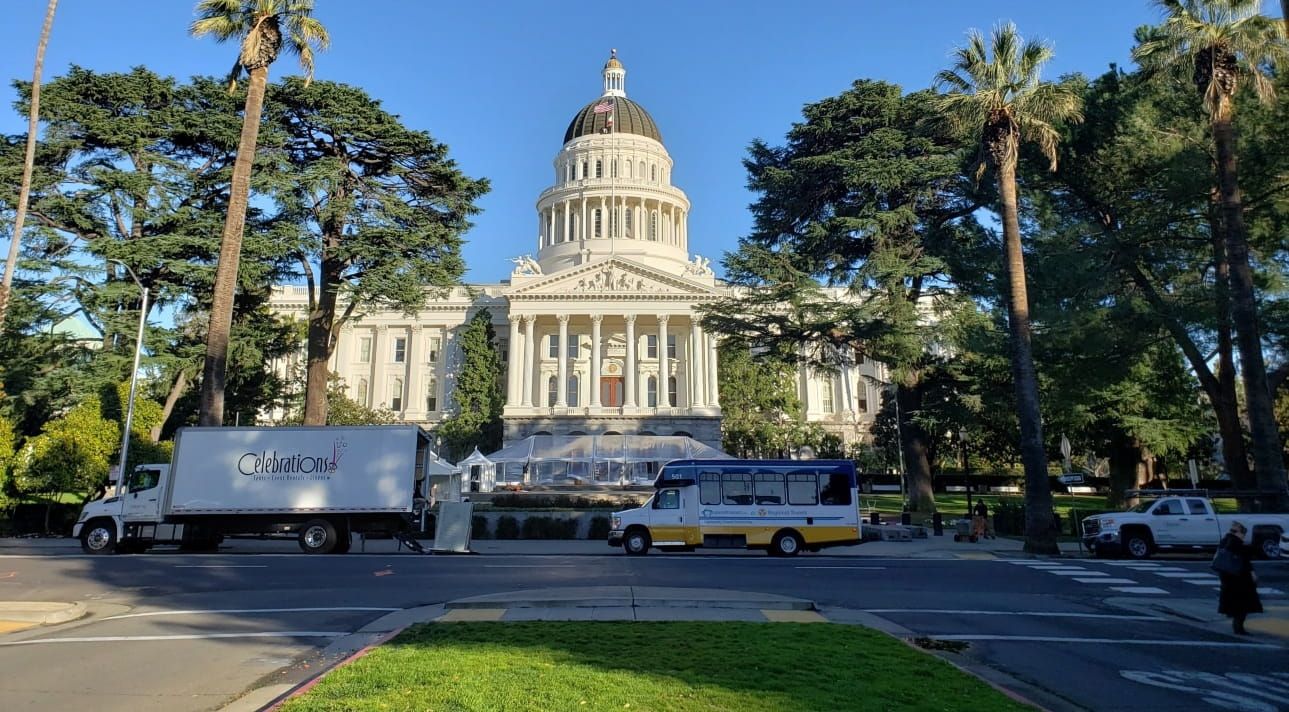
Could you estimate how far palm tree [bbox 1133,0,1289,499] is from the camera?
2239 centimetres

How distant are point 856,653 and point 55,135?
36.9m

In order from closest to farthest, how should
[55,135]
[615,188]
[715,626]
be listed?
→ [715,626] → [55,135] → [615,188]

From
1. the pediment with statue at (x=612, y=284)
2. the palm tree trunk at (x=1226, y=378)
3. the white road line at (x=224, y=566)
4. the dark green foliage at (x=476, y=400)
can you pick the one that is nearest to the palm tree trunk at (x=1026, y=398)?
the palm tree trunk at (x=1226, y=378)

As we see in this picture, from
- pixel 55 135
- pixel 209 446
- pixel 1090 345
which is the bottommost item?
pixel 209 446

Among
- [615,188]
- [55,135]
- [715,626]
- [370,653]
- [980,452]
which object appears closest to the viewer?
[370,653]

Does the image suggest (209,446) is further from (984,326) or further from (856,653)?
(984,326)

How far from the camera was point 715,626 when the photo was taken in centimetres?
→ 960

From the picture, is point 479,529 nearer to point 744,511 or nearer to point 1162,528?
point 744,511

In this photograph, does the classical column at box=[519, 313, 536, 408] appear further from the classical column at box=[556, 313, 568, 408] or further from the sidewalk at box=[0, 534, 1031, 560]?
the sidewalk at box=[0, 534, 1031, 560]

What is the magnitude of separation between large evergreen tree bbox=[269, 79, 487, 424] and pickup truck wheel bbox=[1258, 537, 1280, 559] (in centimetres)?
3112

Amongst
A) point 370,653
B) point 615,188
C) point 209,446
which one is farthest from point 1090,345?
point 615,188

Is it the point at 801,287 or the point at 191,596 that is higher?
the point at 801,287

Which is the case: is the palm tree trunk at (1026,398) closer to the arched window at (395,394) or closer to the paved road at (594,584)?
the paved road at (594,584)

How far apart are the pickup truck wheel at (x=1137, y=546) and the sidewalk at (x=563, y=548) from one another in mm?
2690
